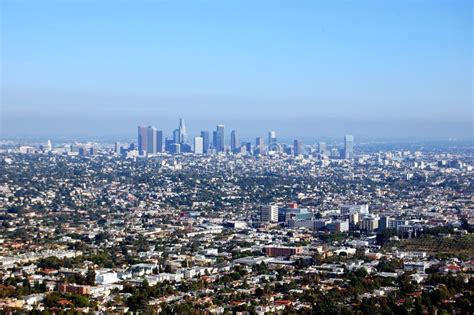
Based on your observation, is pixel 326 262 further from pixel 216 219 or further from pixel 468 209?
pixel 468 209

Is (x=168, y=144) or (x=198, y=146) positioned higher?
(x=168, y=144)

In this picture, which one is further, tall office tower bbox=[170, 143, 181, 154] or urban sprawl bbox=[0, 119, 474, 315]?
tall office tower bbox=[170, 143, 181, 154]

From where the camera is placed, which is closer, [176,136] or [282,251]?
[282,251]

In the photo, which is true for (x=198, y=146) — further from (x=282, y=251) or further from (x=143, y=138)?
(x=282, y=251)

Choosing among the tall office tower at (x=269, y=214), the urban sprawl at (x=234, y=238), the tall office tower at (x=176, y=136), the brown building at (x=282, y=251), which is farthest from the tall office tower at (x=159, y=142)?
the brown building at (x=282, y=251)

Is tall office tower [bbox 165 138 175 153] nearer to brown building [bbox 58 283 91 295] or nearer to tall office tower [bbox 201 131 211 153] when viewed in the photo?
tall office tower [bbox 201 131 211 153]

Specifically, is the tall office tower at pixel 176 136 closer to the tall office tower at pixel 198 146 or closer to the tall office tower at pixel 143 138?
the tall office tower at pixel 198 146

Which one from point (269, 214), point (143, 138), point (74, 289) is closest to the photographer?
point (74, 289)

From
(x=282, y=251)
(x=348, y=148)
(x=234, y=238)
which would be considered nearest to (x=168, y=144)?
(x=348, y=148)

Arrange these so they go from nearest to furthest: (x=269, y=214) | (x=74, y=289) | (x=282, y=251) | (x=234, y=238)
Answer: (x=74, y=289) < (x=282, y=251) < (x=234, y=238) < (x=269, y=214)

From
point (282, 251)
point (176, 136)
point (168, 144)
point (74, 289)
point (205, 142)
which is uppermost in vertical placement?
point (176, 136)

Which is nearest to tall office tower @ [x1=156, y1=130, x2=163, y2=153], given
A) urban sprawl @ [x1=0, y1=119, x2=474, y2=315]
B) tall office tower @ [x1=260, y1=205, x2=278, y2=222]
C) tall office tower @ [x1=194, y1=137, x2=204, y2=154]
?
tall office tower @ [x1=194, y1=137, x2=204, y2=154]

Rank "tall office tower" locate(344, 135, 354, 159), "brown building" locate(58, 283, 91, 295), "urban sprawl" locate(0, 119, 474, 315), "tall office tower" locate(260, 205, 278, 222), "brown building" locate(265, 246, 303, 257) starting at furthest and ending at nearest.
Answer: "tall office tower" locate(344, 135, 354, 159), "tall office tower" locate(260, 205, 278, 222), "brown building" locate(265, 246, 303, 257), "brown building" locate(58, 283, 91, 295), "urban sprawl" locate(0, 119, 474, 315)
